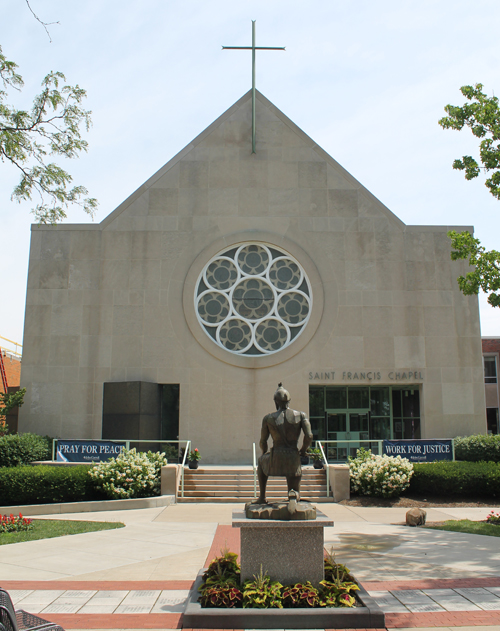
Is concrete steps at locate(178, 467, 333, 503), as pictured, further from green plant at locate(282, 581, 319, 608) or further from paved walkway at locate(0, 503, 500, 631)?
green plant at locate(282, 581, 319, 608)

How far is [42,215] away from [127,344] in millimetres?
10627

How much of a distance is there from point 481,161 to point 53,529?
14166 mm

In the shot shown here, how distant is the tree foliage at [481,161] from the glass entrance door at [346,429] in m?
10.2

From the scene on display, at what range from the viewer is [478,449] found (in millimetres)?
20812

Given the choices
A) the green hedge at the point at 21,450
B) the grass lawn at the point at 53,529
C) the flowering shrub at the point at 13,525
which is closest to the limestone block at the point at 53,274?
the green hedge at the point at 21,450

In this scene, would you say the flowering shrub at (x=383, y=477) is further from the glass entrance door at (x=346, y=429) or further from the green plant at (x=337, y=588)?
the green plant at (x=337, y=588)

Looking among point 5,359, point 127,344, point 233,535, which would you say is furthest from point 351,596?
point 5,359

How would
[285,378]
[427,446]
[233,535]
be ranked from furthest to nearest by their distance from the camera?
[285,378], [427,446], [233,535]

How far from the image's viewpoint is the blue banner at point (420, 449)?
65.4 feet

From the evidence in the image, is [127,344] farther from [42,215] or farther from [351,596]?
[351,596]

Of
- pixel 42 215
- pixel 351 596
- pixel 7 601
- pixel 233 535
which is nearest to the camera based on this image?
pixel 7 601

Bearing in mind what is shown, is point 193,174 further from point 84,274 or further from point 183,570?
point 183,570

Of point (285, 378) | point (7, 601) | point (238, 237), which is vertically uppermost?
point (238, 237)

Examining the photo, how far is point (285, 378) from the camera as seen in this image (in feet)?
77.9
